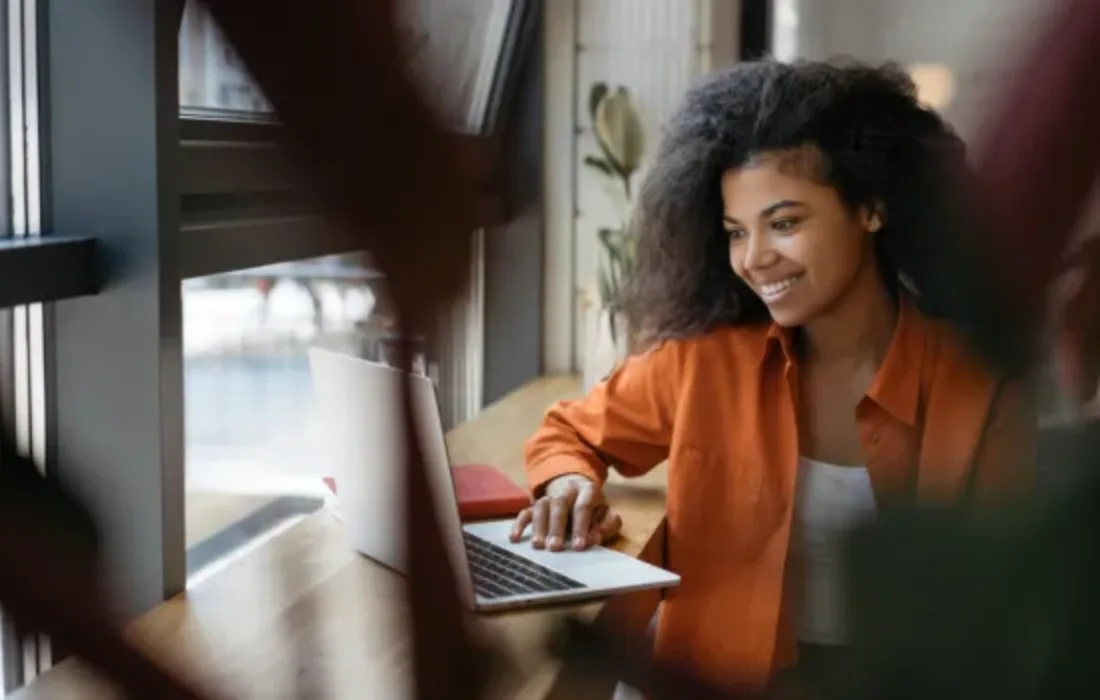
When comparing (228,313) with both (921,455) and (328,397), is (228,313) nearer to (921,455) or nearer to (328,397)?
(328,397)

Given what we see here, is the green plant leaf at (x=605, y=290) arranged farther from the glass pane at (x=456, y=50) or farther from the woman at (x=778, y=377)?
the glass pane at (x=456, y=50)

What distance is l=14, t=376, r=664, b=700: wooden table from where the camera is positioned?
0.52ft

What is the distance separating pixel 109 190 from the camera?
86cm

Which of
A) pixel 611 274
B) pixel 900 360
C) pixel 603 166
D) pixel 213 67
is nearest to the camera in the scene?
pixel 213 67

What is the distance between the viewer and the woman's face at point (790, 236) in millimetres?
598

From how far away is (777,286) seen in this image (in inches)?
36.3

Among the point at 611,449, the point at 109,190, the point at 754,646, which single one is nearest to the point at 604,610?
the point at 754,646

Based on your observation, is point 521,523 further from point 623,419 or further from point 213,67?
point 213,67

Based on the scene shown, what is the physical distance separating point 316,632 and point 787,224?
1.83 ft

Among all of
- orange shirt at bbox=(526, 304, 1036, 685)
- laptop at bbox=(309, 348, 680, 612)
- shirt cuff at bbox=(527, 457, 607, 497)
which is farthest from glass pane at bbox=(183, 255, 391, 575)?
shirt cuff at bbox=(527, 457, 607, 497)

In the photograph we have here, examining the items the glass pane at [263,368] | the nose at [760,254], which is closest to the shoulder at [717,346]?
the nose at [760,254]

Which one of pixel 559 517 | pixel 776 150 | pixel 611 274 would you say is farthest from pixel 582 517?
pixel 611 274

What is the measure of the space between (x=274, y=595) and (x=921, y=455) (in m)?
0.13

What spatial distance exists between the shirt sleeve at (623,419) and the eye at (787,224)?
1.85 feet
